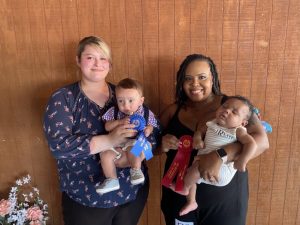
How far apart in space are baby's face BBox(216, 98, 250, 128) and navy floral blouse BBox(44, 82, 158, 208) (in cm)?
59

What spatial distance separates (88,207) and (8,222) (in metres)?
0.77

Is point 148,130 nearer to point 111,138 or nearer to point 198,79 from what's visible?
point 111,138

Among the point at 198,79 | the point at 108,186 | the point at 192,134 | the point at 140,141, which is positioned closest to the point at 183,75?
the point at 198,79

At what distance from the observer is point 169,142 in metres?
1.55

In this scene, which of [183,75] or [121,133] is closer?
[121,133]

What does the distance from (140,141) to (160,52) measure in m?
0.65

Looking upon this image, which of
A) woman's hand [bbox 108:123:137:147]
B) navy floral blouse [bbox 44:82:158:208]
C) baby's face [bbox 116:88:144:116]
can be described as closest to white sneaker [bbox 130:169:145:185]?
navy floral blouse [bbox 44:82:158:208]

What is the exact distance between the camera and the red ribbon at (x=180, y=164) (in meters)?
1.53

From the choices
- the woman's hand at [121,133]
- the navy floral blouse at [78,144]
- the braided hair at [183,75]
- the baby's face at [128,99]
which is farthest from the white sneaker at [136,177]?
the braided hair at [183,75]

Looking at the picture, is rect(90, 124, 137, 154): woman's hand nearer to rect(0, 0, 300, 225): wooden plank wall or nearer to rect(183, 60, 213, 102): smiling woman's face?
rect(183, 60, 213, 102): smiling woman's face

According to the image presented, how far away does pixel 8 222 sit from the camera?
2.01 metres

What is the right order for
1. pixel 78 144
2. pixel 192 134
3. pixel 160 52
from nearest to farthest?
pixel 78 144
pixel 192 134
pixel 160 52

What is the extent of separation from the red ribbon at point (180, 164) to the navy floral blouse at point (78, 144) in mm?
218

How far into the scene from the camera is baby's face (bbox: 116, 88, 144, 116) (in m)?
1.50
